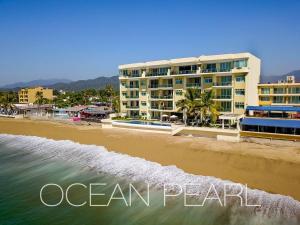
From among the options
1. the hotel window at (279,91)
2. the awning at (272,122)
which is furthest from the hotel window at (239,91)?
the hotel window at (279,91)

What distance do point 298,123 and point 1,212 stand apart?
118ft

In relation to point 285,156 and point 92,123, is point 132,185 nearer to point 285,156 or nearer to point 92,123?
point 285,156

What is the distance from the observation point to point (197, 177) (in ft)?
87.1

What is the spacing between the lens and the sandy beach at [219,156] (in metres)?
25.7

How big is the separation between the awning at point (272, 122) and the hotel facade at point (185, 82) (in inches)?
247

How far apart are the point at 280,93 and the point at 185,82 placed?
17647mm

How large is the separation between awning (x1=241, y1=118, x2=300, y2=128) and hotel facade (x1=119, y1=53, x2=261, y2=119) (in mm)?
6277

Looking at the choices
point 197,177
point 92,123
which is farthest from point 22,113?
point 197,177

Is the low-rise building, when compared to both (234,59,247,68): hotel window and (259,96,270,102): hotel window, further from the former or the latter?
(259,96,270,102): hotel window

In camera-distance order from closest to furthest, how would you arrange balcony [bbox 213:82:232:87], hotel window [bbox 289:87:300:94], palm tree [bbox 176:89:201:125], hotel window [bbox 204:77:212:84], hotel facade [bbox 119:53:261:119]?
palm tree [bbox 176:89:201:125], hotel facade [bbox 119:53:261:119], balcony [bbox 213:82:232:87], hotel window [bbox 289:87:300:94], hotel window [bbox 204:77:212:84]

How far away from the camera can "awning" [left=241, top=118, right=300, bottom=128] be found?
38312 mm

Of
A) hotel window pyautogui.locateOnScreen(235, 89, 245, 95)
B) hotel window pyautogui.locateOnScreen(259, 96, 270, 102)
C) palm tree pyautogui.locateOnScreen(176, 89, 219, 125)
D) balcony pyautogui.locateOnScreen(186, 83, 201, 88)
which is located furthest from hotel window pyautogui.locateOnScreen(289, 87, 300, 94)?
balcony pyautogui.locateOnScreen(186, 83, 201, 88)

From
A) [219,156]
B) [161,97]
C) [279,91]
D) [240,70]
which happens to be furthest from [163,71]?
[219,156]

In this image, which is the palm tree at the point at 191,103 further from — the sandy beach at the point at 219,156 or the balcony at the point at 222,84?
the sandy beach at the point at 219,156
